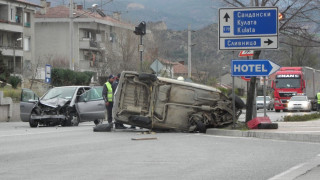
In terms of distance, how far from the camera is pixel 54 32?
237 ft

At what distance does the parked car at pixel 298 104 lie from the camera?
4870 cm

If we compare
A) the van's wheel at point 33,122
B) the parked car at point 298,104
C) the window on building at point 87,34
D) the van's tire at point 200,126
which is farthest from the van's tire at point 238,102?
the window on building at point 87,34

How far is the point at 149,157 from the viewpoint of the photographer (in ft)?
39.3

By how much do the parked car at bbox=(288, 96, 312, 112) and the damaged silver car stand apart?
101 ft

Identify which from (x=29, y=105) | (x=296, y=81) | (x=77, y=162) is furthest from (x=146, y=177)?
(x=296, y=81)

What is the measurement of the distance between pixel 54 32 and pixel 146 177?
64358 mm

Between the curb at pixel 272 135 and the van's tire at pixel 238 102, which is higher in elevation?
the van's tire at pixel 238 102

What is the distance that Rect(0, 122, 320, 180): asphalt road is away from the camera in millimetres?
9812

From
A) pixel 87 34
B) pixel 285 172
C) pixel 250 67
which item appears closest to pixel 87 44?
pixel 87 34

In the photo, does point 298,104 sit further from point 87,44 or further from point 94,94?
point 87,44

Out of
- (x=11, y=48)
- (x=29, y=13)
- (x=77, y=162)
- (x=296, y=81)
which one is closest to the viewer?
(x=77, y=162)

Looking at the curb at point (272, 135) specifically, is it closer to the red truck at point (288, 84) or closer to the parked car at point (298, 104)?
the parked car at point (298, 104)

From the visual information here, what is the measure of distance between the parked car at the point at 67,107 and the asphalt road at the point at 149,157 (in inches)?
251

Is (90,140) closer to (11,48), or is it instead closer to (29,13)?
(11,48)
